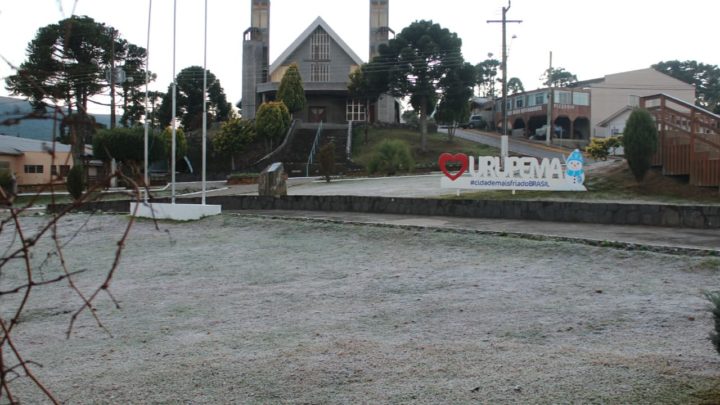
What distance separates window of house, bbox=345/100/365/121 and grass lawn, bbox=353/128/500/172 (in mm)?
4430

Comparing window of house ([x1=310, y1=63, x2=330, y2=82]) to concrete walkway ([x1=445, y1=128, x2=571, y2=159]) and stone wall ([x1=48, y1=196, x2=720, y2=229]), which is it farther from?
stone wall ([x1=48, y1=196, x2=720, y2=229])

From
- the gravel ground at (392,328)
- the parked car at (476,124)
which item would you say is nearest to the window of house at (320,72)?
the parked car at (476,124)

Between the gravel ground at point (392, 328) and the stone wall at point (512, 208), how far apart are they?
3837mm

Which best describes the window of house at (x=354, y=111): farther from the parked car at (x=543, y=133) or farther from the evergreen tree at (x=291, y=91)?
the parked car at (x=543, y=133)

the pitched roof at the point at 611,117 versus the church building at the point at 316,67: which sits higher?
the church building at the point at 316,67

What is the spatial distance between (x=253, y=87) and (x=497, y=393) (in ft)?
172

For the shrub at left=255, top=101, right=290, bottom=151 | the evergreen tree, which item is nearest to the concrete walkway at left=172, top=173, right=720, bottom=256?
the shrub at left=255, top=101, right=290, bottom=151

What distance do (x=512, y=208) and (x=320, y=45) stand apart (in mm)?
42375

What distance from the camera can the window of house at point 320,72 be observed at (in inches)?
2088

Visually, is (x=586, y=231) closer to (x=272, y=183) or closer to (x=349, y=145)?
(x=272, y=183)

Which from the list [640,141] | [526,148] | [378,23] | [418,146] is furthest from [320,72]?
[640,141]

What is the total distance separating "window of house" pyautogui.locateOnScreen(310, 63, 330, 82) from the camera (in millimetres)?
53031

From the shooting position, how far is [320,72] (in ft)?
174

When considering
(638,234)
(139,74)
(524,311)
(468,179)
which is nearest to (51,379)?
(524,311)
